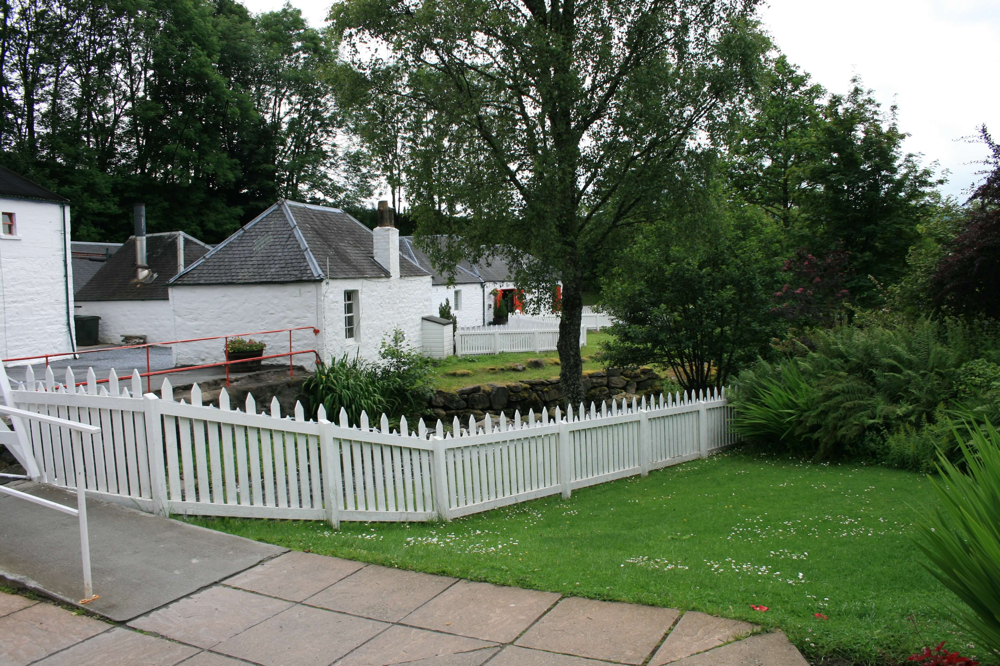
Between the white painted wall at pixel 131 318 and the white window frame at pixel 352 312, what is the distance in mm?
8511

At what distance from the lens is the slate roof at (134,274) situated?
2477 centimetres

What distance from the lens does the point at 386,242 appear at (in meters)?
21.1

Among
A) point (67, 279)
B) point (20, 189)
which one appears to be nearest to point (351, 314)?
point (67, 279)

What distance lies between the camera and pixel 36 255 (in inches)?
734

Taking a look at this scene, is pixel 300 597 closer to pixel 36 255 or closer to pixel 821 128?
pixel 36 255

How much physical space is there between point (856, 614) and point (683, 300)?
1155cm

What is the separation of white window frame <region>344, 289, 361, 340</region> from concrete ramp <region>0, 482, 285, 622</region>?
12787mm

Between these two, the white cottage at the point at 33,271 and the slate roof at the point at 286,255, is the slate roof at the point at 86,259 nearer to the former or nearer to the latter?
the white cottage at the point at 33,271

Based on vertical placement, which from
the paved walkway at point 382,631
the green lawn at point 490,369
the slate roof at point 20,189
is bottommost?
the green lawn at point 490,369

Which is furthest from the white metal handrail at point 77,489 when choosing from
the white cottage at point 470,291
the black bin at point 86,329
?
the white cottage at point 470,291

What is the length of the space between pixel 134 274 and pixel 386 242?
10.9 m

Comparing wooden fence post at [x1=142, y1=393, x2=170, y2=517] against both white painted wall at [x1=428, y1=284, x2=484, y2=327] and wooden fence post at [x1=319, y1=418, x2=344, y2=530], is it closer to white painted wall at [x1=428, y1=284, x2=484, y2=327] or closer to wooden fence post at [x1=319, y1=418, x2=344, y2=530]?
wooden fence post at [x1=319, y1=418, x2=344, y2=530]

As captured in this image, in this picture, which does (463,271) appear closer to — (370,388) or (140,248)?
(140,248)

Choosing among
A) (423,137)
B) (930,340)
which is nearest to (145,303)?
(423,137)
